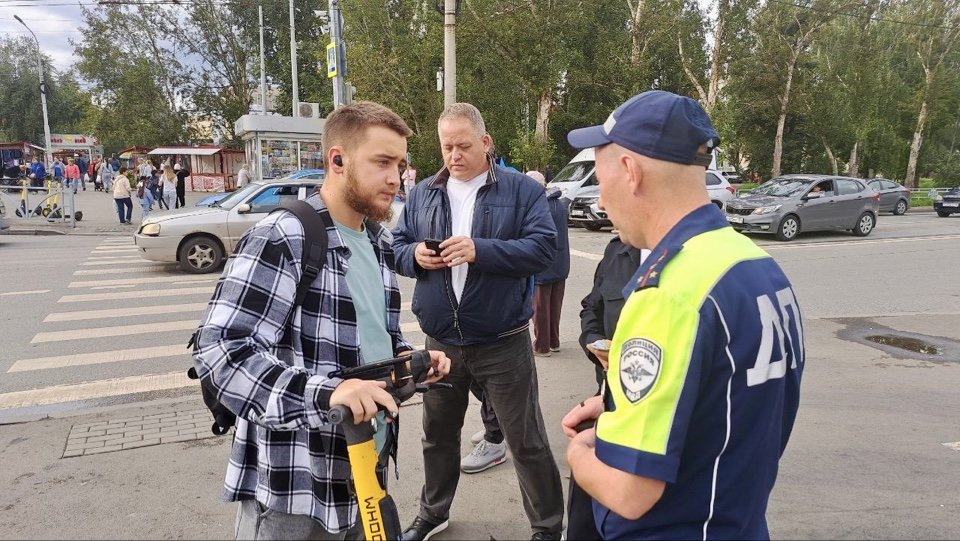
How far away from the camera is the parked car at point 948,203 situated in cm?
2298

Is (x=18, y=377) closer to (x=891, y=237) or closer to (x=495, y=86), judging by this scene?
(x=891, y=237)

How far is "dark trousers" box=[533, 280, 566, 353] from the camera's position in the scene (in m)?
6.18

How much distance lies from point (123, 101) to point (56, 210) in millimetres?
24473

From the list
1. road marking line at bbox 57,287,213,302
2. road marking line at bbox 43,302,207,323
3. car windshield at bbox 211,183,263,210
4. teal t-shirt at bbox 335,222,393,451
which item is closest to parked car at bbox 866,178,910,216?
car windshield at bbox 211,183,263,210

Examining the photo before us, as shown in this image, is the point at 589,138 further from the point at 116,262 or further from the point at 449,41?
the point at 449,41

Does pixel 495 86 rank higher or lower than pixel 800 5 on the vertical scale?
lower

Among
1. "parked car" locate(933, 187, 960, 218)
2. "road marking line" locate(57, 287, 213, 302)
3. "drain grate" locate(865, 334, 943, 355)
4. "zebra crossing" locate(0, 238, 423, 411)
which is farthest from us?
"parked car" locate(933, 187, 960, 218)

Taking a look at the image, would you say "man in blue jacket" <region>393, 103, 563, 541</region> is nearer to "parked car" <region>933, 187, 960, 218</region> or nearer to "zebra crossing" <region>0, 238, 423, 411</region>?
"zebra crossing" <region>0, 238, 423, 411</region>

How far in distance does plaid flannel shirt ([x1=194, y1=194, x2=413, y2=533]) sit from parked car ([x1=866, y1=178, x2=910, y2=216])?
86.1ft

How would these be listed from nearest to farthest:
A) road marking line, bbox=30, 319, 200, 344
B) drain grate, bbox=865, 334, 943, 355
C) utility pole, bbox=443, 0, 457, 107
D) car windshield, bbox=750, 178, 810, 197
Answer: drain grate, bbox=865, 334, 943, 355 < road marking line, bbox=30, 319, 200, 344 < utility pole, bbox=443, 0, 457, 107 < car windshield, bbox=750, 178, 810, 197

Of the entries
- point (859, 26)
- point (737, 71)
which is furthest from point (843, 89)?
point (737, 71)

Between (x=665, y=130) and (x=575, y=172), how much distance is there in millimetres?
17617

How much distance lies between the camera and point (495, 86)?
24078mm

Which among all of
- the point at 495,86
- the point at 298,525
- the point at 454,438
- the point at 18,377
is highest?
the point at 495,86
